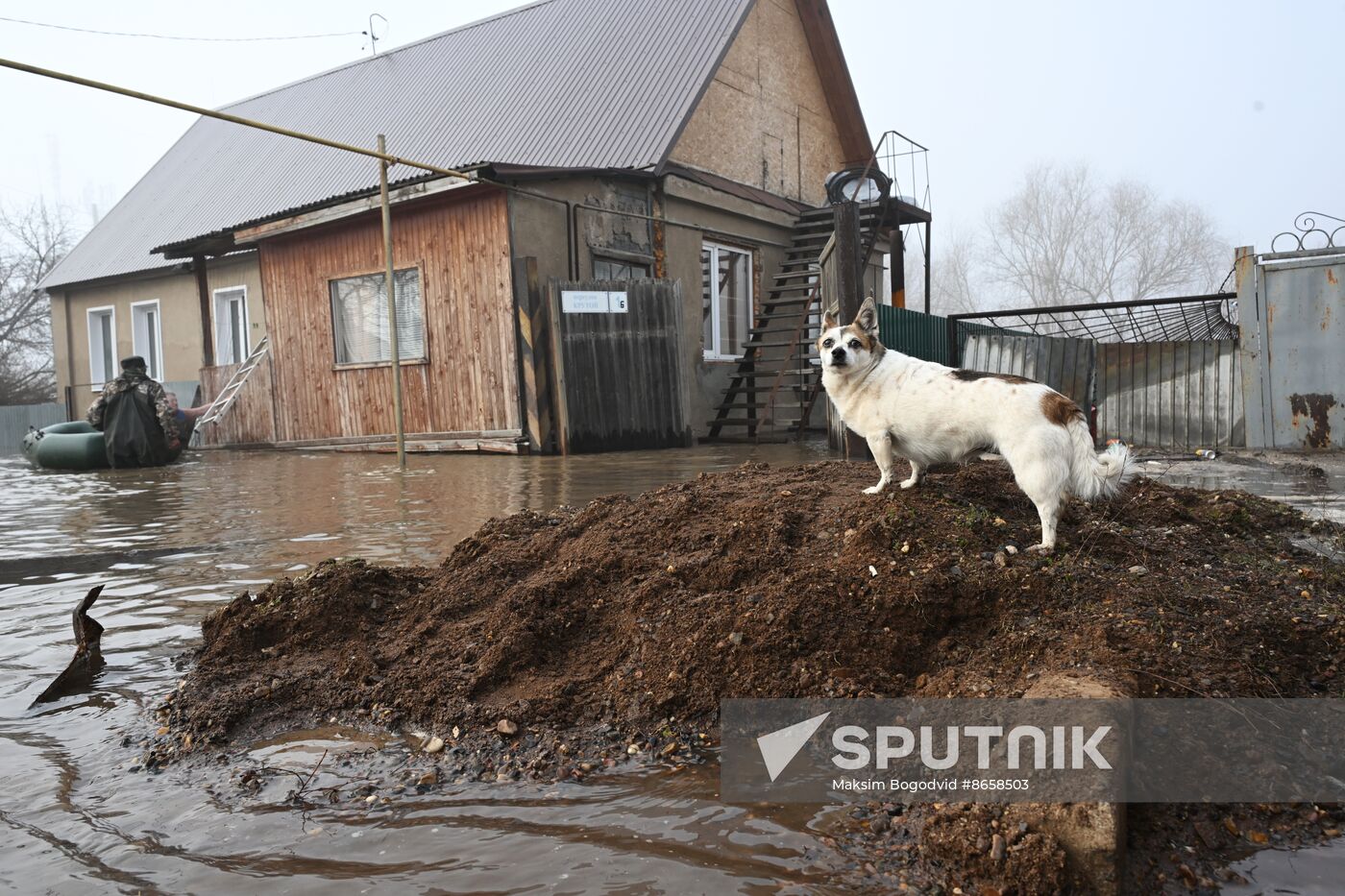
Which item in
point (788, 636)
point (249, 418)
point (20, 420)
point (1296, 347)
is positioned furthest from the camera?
point (20, 420)

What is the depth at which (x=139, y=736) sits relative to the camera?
2.73 metres

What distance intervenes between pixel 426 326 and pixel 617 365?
2.94m

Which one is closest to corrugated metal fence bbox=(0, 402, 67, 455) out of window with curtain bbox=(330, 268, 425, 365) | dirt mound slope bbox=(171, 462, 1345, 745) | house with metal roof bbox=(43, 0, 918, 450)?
house with metal roof bbox=(43, 0, 918, 450)

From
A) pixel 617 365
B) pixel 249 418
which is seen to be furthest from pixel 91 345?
pixel 617 365

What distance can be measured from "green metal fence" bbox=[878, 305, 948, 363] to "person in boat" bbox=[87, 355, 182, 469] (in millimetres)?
9914

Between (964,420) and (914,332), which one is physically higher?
(914,332)

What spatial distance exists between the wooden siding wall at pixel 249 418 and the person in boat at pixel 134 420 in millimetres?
2597

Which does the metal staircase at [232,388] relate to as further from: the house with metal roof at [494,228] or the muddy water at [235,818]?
the muddy water at [235,818]

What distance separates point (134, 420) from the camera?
40.6ft

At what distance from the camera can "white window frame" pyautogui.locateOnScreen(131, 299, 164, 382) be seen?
19922mm

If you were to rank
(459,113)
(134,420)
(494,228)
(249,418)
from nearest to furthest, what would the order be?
(494,228) < (134,420) < (249,418) < (459,113)

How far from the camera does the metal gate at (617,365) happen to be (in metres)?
12.0

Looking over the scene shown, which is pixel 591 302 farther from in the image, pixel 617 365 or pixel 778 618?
pixel 778 618

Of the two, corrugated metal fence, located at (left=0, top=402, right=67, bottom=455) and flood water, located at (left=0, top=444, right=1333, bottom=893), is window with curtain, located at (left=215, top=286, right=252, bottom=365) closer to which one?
corrugated metal fence, located at (left=0, top=402, right=67, bottom=455)
